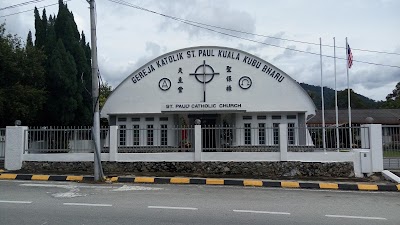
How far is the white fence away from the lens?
47.2 ft

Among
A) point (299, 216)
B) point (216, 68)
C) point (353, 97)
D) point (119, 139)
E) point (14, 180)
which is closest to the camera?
point (299, 216)

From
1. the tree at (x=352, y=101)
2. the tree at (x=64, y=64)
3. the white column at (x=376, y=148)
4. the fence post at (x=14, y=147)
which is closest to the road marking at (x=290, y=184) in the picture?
the white column at (x=376, y=148)

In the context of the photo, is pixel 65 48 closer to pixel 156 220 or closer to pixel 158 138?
pixel 158 138

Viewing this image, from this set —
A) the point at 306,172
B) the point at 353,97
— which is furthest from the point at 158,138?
the point at 353,97

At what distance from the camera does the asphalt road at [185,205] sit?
25.0 feet

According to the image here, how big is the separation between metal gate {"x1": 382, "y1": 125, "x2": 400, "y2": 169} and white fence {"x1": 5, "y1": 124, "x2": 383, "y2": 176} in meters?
0.58

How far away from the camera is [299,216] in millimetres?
8016

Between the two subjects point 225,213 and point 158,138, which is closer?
point 225,213

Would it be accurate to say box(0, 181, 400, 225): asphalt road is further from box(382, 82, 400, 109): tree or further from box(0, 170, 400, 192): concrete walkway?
box(382, 82, 400, 109): tree

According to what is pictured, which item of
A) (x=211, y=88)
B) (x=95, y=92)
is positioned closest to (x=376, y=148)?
(x=211, y=88)

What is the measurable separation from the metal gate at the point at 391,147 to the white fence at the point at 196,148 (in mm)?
577

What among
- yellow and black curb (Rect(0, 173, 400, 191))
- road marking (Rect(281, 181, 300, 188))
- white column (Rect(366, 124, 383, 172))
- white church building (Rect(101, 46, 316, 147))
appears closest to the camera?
yellow and black curb (Rect(0, 173, 400, 191))

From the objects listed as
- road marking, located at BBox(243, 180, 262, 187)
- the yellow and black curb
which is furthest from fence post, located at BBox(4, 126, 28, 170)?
road marking, located at BBox(243, 180, 262, 187)

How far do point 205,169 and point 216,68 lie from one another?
8.18m
